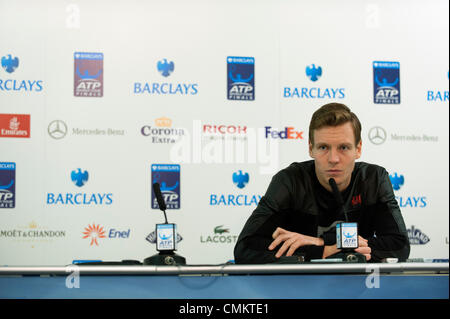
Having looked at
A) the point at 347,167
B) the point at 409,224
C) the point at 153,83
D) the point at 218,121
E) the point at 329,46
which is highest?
the point at 329,46

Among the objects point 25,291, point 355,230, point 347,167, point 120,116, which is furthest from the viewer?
point 120,116

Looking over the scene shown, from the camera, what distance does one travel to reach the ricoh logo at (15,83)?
179 inches

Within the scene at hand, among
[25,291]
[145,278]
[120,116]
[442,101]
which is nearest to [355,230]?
[145,278]

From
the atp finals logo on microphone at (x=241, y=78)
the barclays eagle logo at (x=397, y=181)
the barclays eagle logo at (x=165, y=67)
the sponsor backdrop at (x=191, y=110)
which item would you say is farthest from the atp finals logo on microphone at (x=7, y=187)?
the barclays eagle logo at (x=397, y=181)

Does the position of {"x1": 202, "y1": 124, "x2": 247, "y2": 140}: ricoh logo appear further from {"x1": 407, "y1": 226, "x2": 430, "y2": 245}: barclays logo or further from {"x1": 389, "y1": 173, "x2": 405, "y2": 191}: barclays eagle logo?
{"x1": 407, "y1": 226, "x2": 430, "y2": 245}: barclays logo

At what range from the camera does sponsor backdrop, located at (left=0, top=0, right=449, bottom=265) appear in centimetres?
450

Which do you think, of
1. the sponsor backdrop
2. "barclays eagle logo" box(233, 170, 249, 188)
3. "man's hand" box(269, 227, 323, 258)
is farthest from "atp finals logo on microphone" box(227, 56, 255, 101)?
"man's hand" box(269, 227, 323, 258)

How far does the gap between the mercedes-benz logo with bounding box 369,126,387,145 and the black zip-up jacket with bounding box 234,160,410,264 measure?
2075 millimetres

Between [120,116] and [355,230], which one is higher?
[120,116]

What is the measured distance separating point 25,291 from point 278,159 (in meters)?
3.29

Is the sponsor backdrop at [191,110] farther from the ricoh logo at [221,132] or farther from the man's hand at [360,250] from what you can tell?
the man's hand at [360,250]

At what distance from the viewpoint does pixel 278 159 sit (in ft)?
15.3

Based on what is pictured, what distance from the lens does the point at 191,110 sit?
15.2 ft
